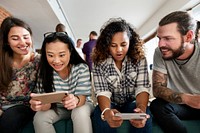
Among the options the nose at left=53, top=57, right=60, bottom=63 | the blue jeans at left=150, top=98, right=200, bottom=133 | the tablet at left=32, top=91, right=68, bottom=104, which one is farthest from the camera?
the nose at left=53, top=57, right=60, bottom=63

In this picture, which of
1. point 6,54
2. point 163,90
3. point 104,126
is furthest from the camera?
point 6,54

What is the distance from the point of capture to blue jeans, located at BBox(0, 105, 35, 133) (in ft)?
3.12

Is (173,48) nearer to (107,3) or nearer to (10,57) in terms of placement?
(10,57)

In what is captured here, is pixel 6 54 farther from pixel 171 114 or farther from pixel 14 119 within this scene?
pixel 171 114

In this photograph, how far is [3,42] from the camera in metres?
1.22

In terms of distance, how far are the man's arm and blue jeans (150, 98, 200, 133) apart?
4 cm

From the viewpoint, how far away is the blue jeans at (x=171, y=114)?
→ 0.95 meters

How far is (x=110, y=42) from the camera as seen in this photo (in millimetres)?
1114

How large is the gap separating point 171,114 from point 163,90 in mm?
146

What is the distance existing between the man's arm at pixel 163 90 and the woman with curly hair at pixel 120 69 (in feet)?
0.20

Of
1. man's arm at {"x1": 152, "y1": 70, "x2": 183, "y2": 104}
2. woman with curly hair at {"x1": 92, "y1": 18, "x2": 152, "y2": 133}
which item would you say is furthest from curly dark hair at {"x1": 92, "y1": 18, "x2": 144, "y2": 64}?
man's arm at {"x1": 152, "y1": 70, "x2": 183, "y2": 104}

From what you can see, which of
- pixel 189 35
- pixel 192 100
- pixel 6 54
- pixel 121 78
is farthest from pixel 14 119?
pixel 189 35

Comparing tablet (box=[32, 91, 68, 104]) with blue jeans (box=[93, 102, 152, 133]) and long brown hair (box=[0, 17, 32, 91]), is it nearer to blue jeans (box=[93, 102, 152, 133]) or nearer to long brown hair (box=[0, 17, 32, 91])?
blue jeans (box=[93, 102, 152, 133])

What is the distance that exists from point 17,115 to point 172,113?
33.8 inches
